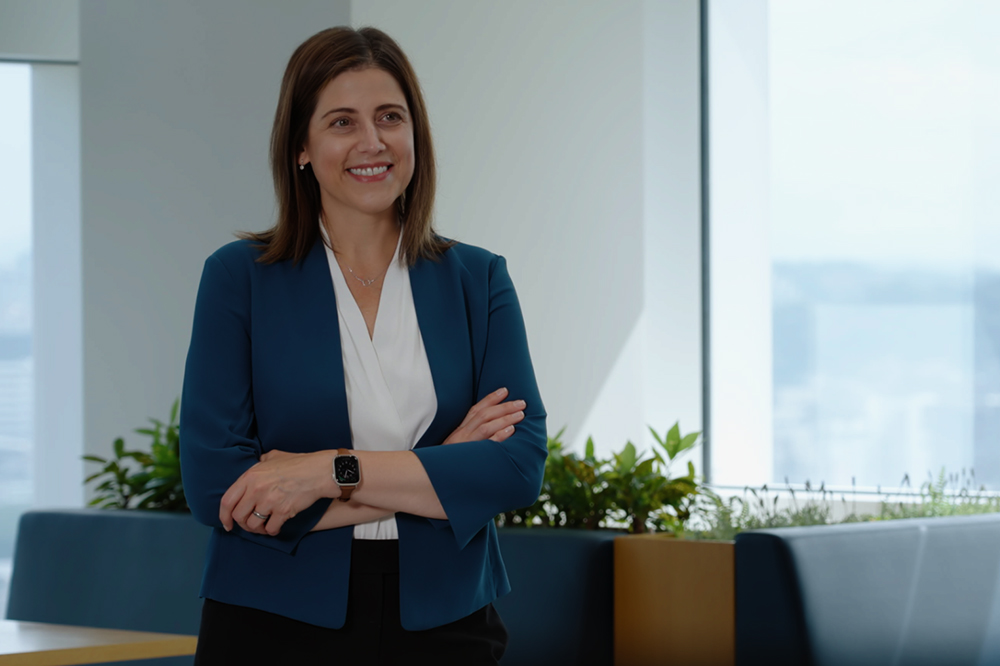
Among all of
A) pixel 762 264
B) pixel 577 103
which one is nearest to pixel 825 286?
pixel 762 264

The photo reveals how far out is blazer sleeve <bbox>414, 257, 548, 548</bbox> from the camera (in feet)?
4.97

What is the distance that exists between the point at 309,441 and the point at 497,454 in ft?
0.88

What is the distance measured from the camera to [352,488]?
57.9 inches

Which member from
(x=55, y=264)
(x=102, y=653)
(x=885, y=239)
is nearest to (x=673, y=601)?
(x=102, y=653)

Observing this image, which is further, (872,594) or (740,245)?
(740,245)

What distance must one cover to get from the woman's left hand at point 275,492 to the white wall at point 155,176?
346 centimetres

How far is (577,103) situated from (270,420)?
3.95m

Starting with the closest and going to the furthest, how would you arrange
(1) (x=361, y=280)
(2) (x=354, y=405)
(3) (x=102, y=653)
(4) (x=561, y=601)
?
(2) (x=354, y=405) < (1) (x=361, y=280) < (3) (x=102, y=653) < (4) (x=561, y=601)

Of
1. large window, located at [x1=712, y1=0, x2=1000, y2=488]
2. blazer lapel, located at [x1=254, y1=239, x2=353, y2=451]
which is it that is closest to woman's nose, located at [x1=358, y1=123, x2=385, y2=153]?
blazer lapel, located at [x1=254, y1=239, x2=353, y2=451]

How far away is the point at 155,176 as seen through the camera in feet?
16.4

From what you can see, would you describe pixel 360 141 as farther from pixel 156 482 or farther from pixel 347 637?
pixel 156 482

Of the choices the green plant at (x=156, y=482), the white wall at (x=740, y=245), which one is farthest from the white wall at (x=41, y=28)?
the white wall at (x=740, y=245)

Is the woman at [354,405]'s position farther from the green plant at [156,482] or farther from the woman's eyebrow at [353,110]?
the green plant at [156,482]

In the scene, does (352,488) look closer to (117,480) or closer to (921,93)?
(117,480)
